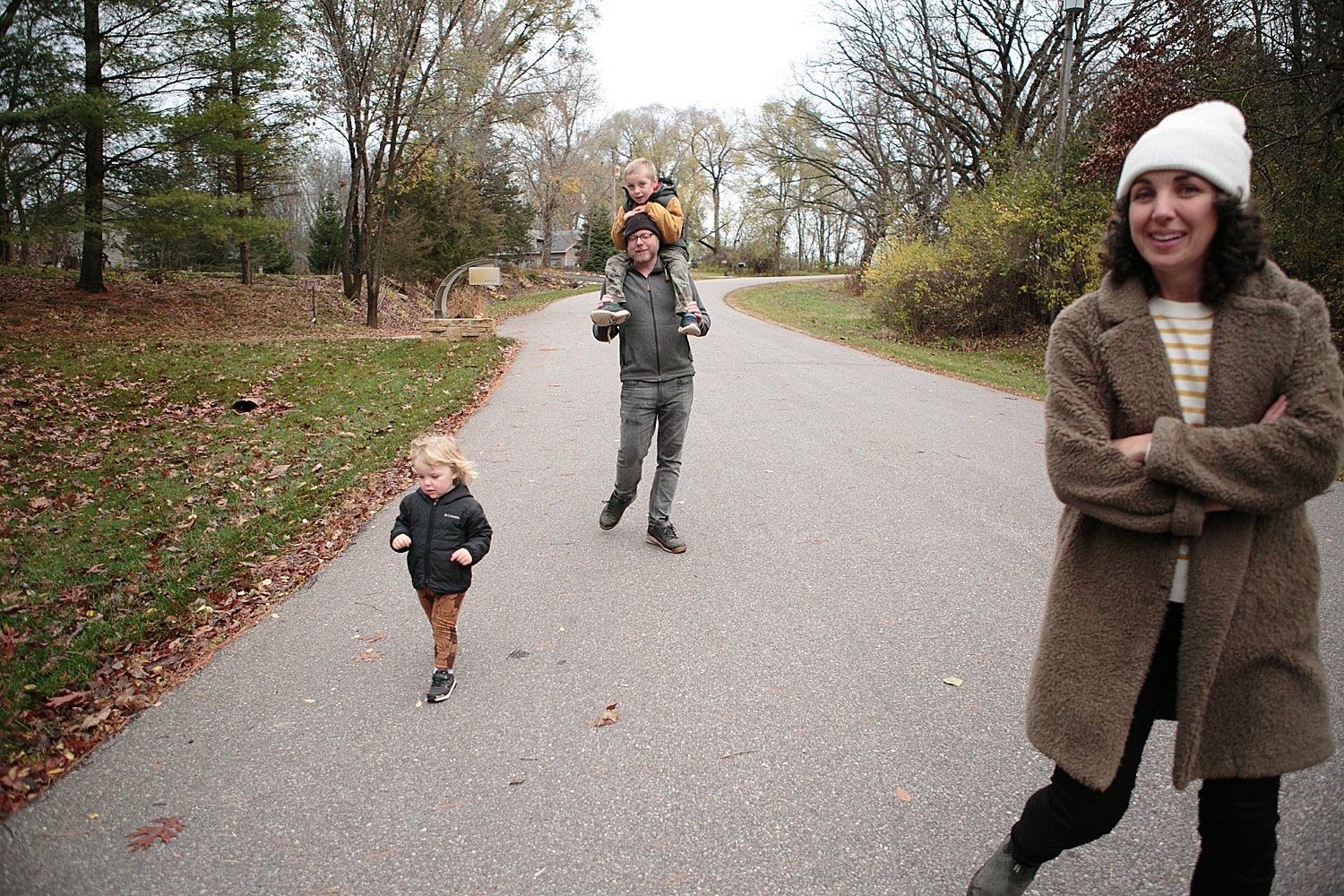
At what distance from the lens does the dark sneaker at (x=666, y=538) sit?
5.21m

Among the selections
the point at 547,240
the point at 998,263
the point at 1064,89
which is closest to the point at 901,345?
the point at 998,263

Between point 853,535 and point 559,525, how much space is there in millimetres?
2054

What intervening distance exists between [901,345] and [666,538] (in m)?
14.8

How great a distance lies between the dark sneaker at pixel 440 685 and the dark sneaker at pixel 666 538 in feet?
6.26

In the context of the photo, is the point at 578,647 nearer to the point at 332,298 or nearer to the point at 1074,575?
the point at 1074,575

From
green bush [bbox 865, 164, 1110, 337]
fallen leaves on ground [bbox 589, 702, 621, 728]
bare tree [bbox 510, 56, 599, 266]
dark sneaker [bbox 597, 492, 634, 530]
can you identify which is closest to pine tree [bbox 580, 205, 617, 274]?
bare tree [bbox 510, 56, 599, 266]

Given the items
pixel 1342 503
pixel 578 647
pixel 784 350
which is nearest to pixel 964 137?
pixel 784 350

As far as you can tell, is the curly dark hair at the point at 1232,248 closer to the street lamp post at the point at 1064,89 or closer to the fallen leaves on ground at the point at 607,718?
the fallen leaves on ground at the point at 607,718

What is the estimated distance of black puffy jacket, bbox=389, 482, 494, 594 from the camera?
3.55 metres

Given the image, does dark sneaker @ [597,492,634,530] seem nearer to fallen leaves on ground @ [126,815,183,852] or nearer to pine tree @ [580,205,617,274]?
fallen leaves on ground @ [126,815,183,852]

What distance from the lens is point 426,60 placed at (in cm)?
2031

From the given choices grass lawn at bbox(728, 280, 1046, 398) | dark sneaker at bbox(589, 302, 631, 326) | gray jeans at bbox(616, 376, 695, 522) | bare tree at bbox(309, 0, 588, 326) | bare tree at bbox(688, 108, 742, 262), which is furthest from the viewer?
bare tree at bbox(688, 108, 742, 262)

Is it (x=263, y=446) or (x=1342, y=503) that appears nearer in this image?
(x=1342, y=503)

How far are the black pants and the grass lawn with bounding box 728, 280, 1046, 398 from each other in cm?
568
